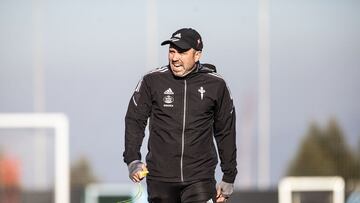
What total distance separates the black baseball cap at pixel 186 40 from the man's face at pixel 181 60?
0.03 meters

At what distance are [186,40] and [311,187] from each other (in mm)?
4381

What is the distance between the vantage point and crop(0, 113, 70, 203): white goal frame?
862cm

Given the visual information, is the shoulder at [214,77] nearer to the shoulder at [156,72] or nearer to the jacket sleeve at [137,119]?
the shoulder at [156,72]

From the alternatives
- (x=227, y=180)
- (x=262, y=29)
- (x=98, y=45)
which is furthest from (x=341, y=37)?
(x=227, y=180)

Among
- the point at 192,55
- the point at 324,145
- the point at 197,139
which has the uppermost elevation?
the point at 192,55

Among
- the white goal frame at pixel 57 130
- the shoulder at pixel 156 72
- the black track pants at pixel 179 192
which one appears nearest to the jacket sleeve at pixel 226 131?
the black track pants at pixel 179 192

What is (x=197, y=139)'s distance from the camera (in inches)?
216

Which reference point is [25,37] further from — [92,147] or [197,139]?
[197,139]

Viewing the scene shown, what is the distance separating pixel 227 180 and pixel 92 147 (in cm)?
656

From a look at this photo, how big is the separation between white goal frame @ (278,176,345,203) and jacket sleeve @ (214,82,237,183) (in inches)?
146

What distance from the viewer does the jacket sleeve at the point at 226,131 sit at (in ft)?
18.3

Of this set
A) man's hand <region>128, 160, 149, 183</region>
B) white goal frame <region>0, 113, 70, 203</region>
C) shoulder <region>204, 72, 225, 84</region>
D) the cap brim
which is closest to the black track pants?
man's hand <region>128, 160, 149, 183</region>

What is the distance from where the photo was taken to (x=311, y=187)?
9.54m

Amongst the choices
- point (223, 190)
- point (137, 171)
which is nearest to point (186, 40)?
point (137, 171)
